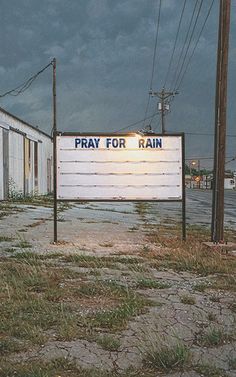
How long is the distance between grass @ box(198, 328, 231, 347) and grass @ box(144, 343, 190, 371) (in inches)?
15.6

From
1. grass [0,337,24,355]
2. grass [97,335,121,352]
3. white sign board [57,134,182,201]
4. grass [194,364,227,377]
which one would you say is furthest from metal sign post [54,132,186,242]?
grass [194,364,227,377]

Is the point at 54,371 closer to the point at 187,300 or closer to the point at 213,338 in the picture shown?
the point at 213,338

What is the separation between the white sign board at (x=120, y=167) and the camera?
11.8 meters

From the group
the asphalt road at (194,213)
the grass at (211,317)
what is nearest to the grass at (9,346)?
the grass at (211,317)

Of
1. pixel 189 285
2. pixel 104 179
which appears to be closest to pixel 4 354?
pixel 189 285

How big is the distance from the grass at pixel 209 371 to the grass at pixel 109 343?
0.81 metres

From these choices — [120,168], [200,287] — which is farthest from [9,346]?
[120,168]

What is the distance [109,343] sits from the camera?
457 centimetres

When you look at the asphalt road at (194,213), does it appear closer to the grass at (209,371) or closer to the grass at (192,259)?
the grass at (192,259)

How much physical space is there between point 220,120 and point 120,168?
267 cm

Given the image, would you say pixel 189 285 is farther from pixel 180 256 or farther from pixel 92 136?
pixel 92 136

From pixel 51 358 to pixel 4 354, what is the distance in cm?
43

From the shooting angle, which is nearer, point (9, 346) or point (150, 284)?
point (9, 346)

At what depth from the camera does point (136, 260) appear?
892 centimetres
